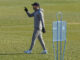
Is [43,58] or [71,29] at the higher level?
[43,58]

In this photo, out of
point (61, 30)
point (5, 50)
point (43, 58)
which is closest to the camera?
point (61, 30)

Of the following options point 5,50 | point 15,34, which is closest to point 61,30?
point 5,50

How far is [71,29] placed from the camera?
27.2m

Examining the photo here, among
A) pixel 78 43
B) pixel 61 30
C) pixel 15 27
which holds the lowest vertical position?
pixel 15 27

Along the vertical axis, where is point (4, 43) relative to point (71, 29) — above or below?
above

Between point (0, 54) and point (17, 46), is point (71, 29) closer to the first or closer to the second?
point (17, 46)

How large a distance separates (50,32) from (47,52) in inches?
353

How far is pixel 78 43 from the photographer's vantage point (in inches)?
781

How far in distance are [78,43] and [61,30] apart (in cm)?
779

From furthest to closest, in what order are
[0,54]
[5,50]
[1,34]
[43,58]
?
[1,34] → [5,50] → [0,54] → [43,58]

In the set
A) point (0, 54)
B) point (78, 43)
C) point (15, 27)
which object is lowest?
point (15, 27)

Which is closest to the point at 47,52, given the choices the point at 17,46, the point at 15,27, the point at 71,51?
the point at 71,51

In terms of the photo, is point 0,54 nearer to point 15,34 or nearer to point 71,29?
point 15,34

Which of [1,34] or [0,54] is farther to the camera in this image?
[1,34]
